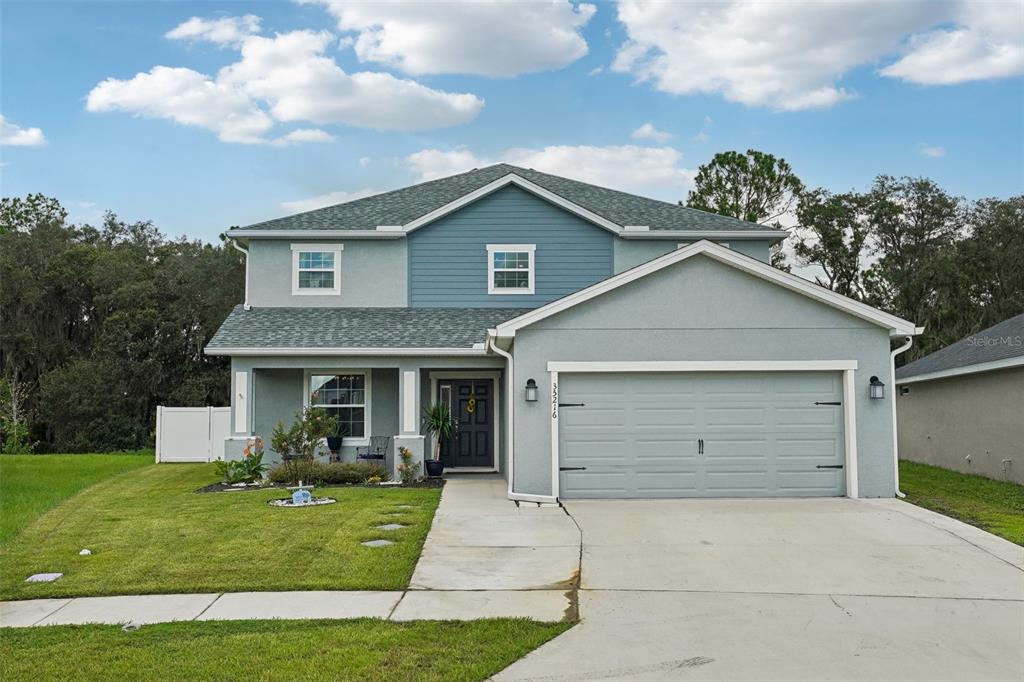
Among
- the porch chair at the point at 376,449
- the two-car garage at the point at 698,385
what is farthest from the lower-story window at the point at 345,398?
the two-car garage at the point at 698,385

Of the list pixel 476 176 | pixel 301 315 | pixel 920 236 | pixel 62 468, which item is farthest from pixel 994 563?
pixel 920 236

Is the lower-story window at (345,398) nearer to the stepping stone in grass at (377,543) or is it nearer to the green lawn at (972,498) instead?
the stepping stone in grass at (377,543)

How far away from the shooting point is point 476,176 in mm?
22234

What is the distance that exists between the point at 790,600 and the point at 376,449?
35.7ft

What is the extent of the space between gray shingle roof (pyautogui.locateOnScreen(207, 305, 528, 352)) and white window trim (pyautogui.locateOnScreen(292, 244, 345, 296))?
43 centimetres

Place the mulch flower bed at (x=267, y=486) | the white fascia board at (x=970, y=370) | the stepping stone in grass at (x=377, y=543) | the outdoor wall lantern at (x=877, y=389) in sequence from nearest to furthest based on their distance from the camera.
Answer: the stepping stone in grass at (x=377, y=543), the outdoor wall lantern at (x=877, y=389), the mulch flower bed at (x=267, y=486), the white fascia board at (x=970, y=370)

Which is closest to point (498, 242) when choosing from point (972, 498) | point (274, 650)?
point (972, 498)

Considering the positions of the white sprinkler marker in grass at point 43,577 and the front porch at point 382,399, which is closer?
the white sprinkler marker in grass at point 43,577

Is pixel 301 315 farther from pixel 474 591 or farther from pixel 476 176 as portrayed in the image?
pixel 474 591

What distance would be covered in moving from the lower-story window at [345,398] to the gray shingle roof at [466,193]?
347 centimetres

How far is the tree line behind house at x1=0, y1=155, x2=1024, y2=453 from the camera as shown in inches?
1291

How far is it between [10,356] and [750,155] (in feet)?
101

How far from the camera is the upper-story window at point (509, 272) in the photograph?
62.7 ft

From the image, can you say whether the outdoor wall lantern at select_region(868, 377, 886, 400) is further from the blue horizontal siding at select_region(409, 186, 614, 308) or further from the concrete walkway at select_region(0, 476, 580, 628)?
the blue horizontal siding at select_region(409, 186, 614, 308)
